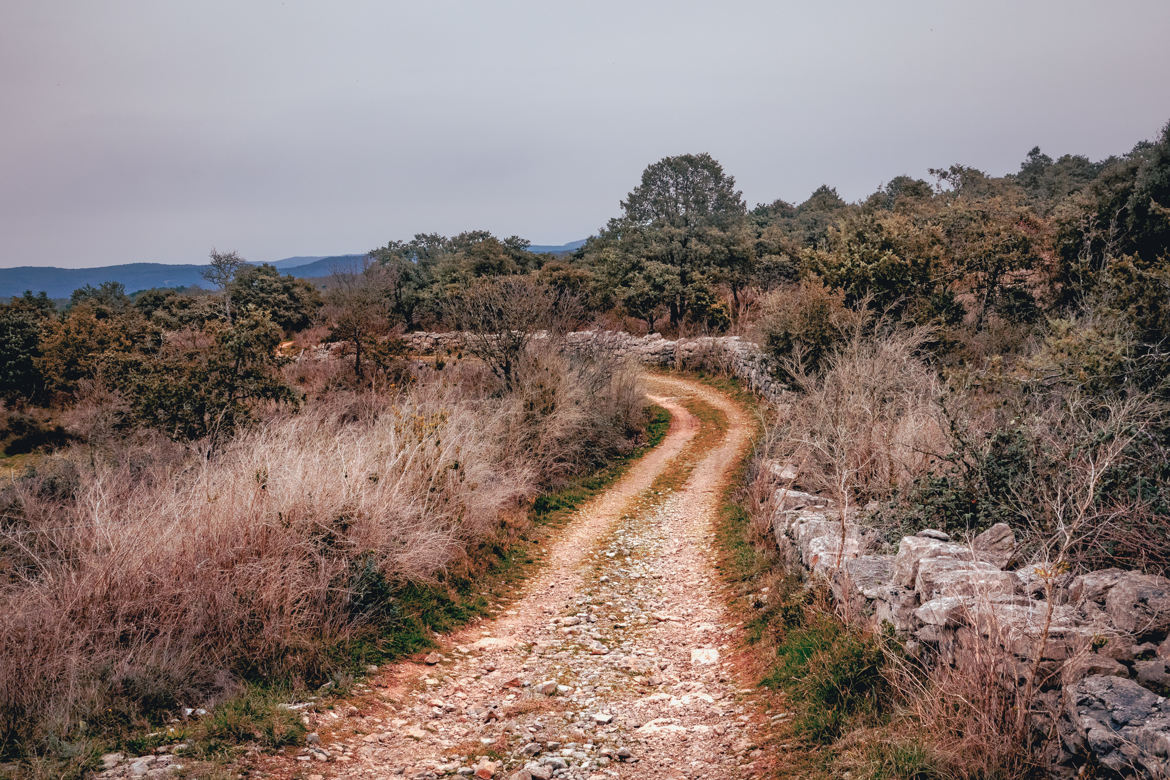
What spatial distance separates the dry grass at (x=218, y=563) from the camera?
150 inches

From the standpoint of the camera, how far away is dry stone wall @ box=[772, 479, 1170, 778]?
264cm

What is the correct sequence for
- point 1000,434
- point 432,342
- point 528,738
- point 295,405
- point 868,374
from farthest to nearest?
point 432,342
point 295,405
point 868,374
point 1000,434
point 528,738

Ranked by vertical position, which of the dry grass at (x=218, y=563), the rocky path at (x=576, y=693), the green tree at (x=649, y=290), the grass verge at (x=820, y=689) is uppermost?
the green tree at (x=649, y=290)

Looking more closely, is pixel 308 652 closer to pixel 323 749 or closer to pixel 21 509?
pixel 323 749

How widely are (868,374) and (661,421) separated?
24.4ft

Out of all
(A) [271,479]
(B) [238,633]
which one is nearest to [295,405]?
(A) [271,479]

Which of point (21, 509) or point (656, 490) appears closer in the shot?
point (21, 509)

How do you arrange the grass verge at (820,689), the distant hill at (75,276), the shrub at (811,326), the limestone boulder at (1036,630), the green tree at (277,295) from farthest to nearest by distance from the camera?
the distant hill at (75,276) < the green tree at (277,295) < the shrub at (811,326) < the grass verge at (820,689) < the limestone boulder at (1036,630)

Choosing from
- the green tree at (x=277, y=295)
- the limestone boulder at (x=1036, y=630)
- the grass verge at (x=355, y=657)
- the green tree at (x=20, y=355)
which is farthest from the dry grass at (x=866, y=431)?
the green tree at (x=277, y=295)

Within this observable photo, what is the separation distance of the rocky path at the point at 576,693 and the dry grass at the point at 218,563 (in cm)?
85

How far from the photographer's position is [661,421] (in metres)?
16.2

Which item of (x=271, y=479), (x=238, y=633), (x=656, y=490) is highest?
(x=271, y=479)

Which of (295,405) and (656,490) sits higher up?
(295,405)

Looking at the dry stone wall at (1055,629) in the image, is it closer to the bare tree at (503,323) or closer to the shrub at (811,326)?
the shrub at (811,326)
